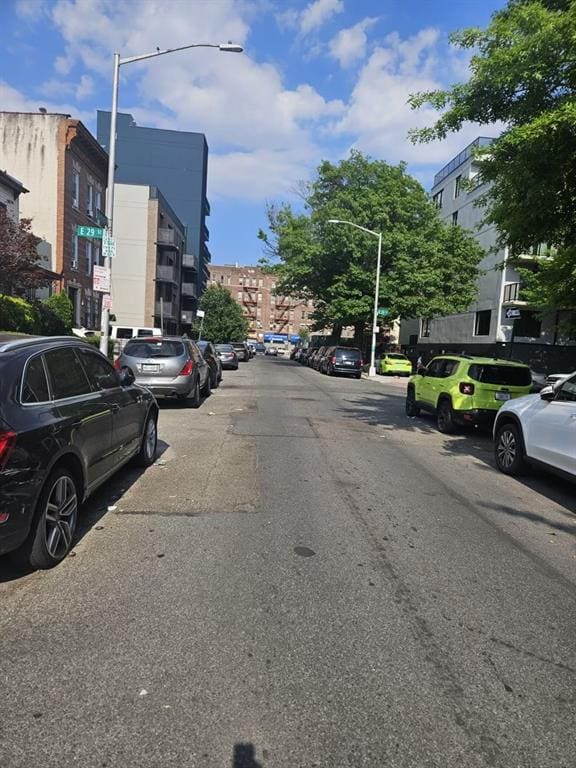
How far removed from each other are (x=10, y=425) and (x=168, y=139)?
79736mm

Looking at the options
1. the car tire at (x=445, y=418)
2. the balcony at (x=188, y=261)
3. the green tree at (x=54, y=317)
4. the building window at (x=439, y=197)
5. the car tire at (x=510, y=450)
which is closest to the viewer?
the car tire at (x=510, y=450)

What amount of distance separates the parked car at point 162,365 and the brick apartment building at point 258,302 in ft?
369

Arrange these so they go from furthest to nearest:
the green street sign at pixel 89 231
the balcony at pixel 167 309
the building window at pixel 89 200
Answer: the balcony at pixel 167 309
the building window at pixel 89 200
the green street sign at pixel 89 231

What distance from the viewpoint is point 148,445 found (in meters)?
7.20

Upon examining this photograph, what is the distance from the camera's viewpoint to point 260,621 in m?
3.37

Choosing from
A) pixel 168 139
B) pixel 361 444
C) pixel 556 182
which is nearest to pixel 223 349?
pixel 361 444

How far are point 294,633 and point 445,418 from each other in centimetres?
860

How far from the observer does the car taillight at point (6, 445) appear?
134 inches

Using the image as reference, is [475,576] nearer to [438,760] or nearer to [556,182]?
[438,760]

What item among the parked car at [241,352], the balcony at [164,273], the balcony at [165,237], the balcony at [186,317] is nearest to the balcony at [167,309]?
the balcony at [164,273]

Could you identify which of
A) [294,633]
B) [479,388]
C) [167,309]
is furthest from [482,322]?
[294,633]

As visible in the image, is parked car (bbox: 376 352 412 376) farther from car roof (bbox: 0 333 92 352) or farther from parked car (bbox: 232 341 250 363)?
car roof (bbox: 0 333 92 352)

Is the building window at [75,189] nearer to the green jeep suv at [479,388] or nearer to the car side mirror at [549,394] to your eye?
the green jeep suv at [479,388]

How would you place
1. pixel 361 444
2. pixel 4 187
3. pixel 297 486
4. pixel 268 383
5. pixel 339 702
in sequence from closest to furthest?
pixel 339 702, pixel 297 486, pixel 361 444, pixel 268 383, pixel 4 187
